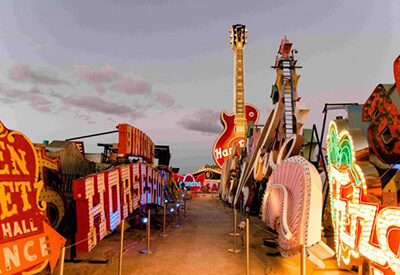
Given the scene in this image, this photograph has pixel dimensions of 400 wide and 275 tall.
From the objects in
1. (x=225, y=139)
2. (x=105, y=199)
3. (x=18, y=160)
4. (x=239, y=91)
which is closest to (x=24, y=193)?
(x=18, y=160)

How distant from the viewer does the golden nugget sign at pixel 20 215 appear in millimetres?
5082

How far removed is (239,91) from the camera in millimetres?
41562

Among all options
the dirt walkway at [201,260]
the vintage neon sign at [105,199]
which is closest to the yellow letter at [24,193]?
the vintage neon sign at [105,199]

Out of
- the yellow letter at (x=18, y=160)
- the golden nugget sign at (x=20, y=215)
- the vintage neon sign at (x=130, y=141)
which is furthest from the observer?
the vintage neon sign at (x=130, y=141)

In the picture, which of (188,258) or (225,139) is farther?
(225,139)

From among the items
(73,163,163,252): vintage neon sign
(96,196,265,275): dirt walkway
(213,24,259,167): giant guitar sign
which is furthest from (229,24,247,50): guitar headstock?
(96,196,265,275): dirt walkway

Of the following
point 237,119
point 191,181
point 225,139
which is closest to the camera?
point 237,119

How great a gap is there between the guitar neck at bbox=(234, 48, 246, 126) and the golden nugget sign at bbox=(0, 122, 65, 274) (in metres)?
35.3

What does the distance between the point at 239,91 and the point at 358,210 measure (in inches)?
1447

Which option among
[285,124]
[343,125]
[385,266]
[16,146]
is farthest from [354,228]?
[285,124]

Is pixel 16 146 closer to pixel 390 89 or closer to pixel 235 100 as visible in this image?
pixel 390 89

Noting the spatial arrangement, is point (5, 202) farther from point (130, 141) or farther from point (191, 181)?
point (191, 181)

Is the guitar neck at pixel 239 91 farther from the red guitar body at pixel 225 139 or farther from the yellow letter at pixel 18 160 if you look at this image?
the yellow letter at pixel 18 160

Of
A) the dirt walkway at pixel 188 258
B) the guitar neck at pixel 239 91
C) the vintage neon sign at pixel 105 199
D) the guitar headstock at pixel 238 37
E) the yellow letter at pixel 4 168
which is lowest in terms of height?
the dirt walkway at pixel 188 258
